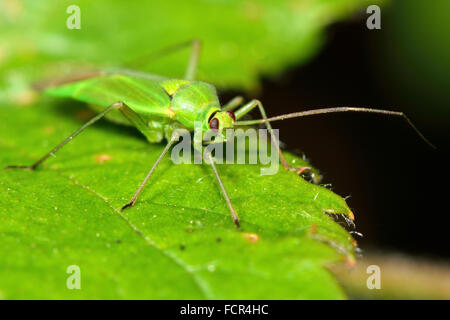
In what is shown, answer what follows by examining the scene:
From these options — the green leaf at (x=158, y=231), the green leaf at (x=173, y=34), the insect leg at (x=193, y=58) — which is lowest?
the green leaf at (x=158, y=231)

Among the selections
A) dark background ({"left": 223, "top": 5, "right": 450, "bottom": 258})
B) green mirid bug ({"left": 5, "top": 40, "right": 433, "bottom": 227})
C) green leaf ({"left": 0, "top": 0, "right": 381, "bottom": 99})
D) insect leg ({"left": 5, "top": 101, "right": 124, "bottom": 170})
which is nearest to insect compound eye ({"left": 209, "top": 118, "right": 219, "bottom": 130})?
green mirid bug ({"left": 5, "top": 40, "right": 433, "bottom": 227})

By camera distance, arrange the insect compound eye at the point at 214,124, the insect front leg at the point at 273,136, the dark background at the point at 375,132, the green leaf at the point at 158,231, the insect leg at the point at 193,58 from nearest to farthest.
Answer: the green leaf at the point at 158,231 → the insect front leg at the point at 273,136 → the insect compound eye at the point at 214,124 → the dark background at the point at 375,132 → the insect leg at the point at 193,58

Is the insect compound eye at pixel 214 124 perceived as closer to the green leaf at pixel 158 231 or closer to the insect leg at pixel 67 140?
the green leaf at pixel 158 231

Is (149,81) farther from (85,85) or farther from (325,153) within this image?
(325,153)

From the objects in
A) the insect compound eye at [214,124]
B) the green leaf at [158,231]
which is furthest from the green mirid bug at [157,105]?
the green leaf at [158,231]

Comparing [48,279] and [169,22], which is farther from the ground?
[169,22]

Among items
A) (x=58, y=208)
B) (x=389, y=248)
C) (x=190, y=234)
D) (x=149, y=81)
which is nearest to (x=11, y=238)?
(x=58, y=208)
